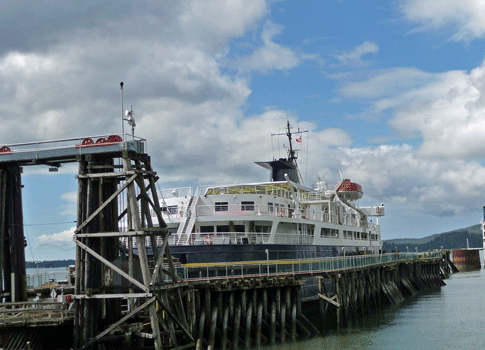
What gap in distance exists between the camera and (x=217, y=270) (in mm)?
33125

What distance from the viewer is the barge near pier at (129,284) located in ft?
81.2

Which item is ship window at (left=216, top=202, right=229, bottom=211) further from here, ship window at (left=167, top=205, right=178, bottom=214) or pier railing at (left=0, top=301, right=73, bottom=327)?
pier railing at (left=0, top=301, right=73, bottom=327)

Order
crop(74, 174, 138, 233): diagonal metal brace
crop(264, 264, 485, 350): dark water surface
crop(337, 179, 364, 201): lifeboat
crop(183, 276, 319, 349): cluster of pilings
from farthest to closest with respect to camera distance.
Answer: crop(337, 179, 364, 201): lifeboat < crop(264, 264, 485, 350): dark water surface < crop(183, 276, 319, 349): cluster of pilings < crop(74, 174, 138, 233): diagonal metal brace

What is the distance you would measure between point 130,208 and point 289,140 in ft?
113

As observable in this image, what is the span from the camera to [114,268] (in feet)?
80.0

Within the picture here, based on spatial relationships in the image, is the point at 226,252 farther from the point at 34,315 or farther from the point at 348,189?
the point at 348,189

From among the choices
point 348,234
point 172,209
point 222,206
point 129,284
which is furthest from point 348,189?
point 129,284

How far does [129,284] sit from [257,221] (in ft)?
48.4

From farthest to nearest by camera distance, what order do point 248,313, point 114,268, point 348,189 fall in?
point 348,189 < point 248,313 < point 114,268

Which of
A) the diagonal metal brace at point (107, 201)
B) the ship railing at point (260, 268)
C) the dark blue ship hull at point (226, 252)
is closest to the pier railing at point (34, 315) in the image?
the diagonal metal brace at point (107, 201)

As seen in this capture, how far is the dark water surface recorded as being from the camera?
32.1m

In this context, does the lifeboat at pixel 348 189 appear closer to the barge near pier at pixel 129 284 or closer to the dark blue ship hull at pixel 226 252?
the dark blue ship hull at pixel 226 252

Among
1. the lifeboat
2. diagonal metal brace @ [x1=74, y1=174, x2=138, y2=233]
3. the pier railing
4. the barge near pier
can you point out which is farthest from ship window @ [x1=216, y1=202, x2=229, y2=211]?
the lifeboat

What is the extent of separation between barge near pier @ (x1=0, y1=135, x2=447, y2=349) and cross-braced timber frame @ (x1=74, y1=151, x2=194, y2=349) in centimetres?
4
